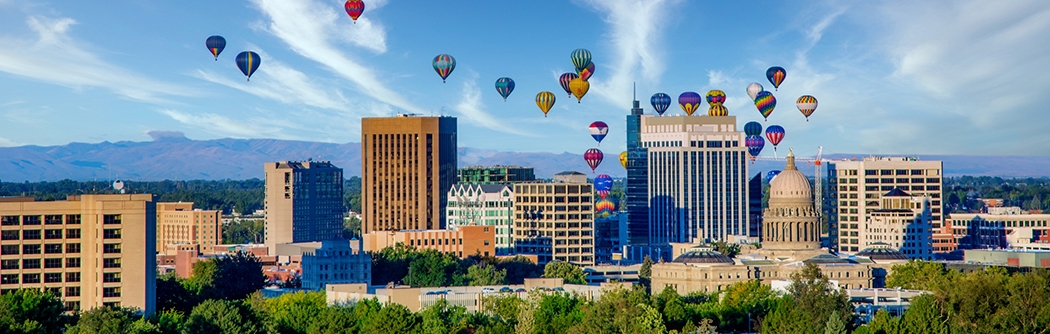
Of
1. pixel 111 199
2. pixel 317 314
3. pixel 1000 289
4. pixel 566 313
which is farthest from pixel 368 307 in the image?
pixel 1000 289

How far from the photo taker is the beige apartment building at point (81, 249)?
156250 millimetres

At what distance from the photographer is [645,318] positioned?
141 meters

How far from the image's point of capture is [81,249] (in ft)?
517

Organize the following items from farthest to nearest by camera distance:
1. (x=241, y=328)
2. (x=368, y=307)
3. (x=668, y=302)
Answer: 1. (x=668, y=302)
2. (x=368, y=307)
3. (x=241, y=328)

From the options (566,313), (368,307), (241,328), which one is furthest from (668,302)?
(241,328)

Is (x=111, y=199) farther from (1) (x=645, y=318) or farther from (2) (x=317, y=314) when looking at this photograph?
(1) (x=645, y=318)

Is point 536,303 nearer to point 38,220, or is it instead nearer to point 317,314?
point 317,314

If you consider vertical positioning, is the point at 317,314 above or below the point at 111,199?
below

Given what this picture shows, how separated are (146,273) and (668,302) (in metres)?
46.9

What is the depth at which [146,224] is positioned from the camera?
159750mm

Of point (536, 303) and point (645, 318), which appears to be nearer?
point (645, 318)

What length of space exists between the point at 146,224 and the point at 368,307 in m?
24.6

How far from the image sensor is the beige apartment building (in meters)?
156

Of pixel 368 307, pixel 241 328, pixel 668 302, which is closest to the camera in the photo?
pixel 241 328
